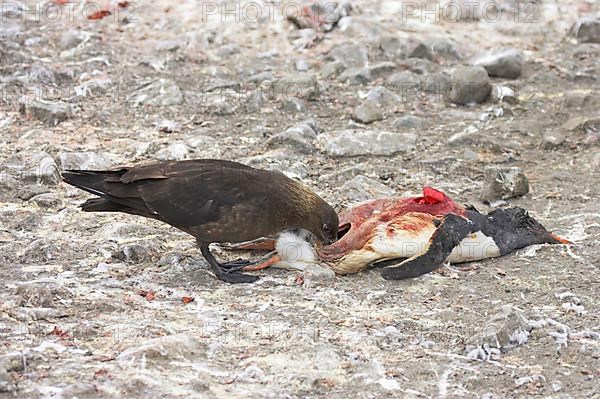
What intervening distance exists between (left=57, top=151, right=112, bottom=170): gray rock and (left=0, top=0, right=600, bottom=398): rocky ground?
3 cm

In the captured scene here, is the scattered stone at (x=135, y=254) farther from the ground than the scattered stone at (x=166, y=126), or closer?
closer

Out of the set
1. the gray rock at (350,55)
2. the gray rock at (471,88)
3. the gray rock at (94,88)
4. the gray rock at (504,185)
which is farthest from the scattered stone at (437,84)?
the gray rock at (94,88)

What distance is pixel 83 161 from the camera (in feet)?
28.0

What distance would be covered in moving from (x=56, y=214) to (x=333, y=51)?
14.4 feet

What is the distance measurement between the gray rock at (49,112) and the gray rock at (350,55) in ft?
10.1

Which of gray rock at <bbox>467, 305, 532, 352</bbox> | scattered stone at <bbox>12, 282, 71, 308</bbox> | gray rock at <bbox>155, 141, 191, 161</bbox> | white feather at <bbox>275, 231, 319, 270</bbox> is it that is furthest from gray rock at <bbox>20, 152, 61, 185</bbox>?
gray rock at <bbox>467, 305, 532, 352</bbox>

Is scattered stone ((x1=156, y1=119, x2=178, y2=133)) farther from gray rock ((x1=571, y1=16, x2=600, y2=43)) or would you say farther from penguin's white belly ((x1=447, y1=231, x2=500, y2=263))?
gray rock ((x1=571, y1=16, x2=600, y2=43))

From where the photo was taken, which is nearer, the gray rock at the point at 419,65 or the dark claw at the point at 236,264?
the dark claw at the point at 236,264

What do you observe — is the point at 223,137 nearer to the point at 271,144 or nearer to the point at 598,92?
the point at 271,144

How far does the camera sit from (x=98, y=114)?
9.59m

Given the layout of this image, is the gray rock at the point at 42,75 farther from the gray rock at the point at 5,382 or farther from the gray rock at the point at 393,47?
the gray rock at the point at 5,382

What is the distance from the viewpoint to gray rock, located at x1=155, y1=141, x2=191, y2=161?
348 inches

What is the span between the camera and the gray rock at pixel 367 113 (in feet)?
31.9

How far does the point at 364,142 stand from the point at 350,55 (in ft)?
6.74
